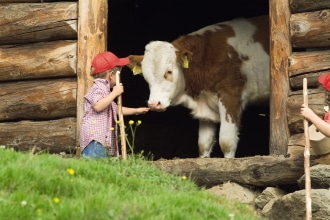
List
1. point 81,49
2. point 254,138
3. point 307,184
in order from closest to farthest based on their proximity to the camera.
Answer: point 307,184 < point 81,49 < point 254,138

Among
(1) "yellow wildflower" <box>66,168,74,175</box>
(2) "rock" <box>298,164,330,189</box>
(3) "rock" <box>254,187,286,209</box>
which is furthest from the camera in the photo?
(3) "rock" <box>254,187,286,209</box>

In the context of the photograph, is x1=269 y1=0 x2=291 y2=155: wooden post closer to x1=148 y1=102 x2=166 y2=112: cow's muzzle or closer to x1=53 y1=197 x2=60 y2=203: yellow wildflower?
x1=148 y1=102 x2=166 y2=112: cow's muzzle

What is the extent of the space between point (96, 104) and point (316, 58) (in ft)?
7.90

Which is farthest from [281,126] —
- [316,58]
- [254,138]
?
[254,138]

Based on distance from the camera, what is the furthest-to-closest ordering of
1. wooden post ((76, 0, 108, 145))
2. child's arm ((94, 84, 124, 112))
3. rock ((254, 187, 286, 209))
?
wooden post ((76, 0, 108, 145)), child's arm ((94, 84, 124, 112)), rock ((254, 187, 286, 209))

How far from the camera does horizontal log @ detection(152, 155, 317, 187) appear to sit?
8.88m

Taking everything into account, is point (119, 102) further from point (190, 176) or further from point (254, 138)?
point (254, 138)

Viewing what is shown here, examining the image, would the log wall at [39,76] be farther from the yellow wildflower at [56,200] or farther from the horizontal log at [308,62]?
the yellow wildflower at [56,200]

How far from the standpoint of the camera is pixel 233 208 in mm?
7477

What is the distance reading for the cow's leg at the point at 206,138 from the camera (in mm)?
11734

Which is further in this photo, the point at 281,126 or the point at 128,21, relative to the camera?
the point at 128,21

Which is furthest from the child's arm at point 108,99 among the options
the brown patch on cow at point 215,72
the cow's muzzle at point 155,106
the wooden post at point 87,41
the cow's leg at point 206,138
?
the cow's leg at point 206,138

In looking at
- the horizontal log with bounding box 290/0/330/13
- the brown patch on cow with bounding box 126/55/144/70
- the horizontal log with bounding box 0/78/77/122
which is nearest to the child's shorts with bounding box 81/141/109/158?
the horizontal log with bounding box 0/78/77/122

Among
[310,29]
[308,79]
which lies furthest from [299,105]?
[310,29]
